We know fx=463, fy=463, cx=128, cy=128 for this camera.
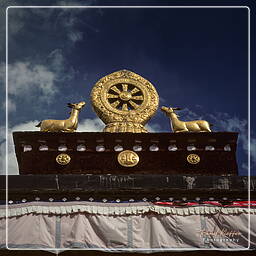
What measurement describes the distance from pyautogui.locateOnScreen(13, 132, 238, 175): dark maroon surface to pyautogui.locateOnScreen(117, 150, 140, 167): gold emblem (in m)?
0.09

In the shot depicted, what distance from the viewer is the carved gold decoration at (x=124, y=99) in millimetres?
→ 13492

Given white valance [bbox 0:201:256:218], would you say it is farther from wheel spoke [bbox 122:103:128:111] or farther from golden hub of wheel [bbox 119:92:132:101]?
golden hub of wheel [bbox 119:92:132:101]

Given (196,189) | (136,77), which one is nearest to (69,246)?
(196,189)

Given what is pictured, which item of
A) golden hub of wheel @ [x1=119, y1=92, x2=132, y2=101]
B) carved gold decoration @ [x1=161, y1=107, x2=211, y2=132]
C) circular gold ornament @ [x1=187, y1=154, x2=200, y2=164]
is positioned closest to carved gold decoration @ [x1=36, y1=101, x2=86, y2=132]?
golden hub of wheel @ [x1=119, y1=92, x2=132, y2=101]

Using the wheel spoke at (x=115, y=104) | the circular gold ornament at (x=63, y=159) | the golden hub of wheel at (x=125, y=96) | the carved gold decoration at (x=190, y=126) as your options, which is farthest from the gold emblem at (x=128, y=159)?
the golden hub of wheel at (x=125, y=96)

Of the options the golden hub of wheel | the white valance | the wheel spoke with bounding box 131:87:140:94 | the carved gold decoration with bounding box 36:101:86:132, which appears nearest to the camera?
the white valance

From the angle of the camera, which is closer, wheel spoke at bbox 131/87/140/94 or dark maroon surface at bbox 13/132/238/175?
dark maroon surface at bbox 13/132/238/175

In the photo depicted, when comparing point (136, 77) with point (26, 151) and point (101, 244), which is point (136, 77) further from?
point (101, 244)

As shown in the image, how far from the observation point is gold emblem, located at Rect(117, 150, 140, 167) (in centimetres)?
1199

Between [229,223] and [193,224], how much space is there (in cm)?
83

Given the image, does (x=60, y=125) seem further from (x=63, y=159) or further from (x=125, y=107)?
(x=125, y=107)

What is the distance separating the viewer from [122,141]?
1214cm

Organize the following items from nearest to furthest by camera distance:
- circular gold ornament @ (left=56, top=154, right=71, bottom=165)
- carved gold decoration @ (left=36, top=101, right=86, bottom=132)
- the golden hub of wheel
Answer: circular gold ornament @ (left=56, top=154, right=71, bottom=165), carved gold decoration @ (left=36, top=101, right=86, bottom=132), the golden hub of wheel

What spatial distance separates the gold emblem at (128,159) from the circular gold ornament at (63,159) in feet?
4.34
